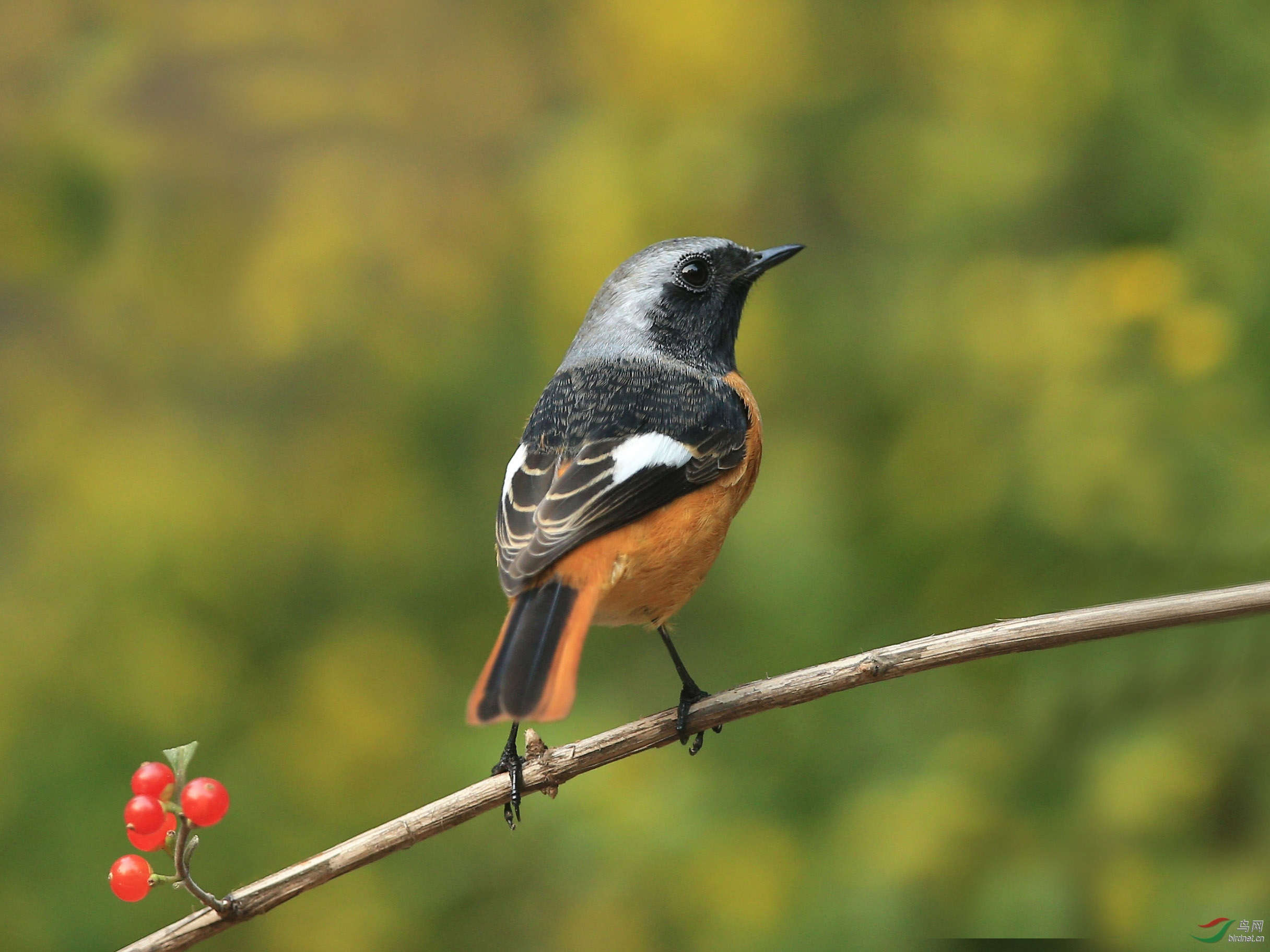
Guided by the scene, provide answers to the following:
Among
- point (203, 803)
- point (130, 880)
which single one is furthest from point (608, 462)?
point (130, 880)

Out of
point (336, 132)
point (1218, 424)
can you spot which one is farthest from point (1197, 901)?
point (336, 132)

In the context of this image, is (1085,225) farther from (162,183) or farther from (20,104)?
(20,104)

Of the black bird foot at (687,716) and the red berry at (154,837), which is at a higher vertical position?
the red berry at (154,837)

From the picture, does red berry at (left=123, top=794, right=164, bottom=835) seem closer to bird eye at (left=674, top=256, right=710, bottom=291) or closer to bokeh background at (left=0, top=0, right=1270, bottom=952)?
bokeh background at (left=0, top=0, right=1270, bottom=952)

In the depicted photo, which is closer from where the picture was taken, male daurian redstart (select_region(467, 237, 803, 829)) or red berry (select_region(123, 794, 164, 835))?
red berry (select_region(123, 794, 164, 835))

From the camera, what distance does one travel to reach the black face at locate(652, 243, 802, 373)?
2.93 metres

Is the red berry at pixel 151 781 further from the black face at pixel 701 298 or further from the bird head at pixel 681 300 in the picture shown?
the black face at pixel 701 298

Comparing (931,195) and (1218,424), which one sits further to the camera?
(931,195)

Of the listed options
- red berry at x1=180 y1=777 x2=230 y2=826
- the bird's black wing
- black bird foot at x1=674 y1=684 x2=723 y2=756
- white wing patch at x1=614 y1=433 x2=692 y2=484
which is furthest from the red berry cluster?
white wing patch at x1=614 y1=433 x2=692 y2=484

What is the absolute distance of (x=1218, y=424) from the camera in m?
2.73

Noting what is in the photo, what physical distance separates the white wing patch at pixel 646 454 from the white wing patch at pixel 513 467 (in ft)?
0.86

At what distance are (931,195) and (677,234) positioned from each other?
32.2 inches

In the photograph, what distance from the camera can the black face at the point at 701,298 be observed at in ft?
9.61

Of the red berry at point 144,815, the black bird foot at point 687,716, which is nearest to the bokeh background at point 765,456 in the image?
the black bird foot at point 687,716
